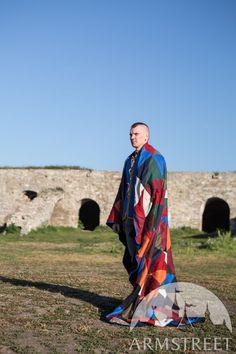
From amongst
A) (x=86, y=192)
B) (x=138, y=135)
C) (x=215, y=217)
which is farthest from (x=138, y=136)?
(x=215, y=217)

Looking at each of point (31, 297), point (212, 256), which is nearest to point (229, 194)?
point (212, 256)

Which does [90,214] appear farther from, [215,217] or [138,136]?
[138,136]

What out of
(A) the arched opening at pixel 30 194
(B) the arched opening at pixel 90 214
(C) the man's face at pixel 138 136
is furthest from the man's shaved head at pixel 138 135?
(B) the arched opening at pixel 90 214

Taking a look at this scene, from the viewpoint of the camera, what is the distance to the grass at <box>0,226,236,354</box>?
4379 millimetres

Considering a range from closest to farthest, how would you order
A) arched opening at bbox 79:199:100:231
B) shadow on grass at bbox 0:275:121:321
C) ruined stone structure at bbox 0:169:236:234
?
shadow on grass at bbox 0:275:121:321
ruined stone structure at bbox 0:169:236:234
arched opening at bbox 79:199:100:231

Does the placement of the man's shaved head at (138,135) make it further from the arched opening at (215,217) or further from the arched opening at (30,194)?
the arched opening at (215,217)

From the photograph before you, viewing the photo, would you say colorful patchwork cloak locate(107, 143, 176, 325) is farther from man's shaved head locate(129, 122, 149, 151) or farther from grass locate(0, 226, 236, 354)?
grass locate(0, 226, 236, 354)

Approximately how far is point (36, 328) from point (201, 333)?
1.60 meters

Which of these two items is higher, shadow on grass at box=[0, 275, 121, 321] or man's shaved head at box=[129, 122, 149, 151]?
man's shaved head at box=[129, 122, 149, 151]

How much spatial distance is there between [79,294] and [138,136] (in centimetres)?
240

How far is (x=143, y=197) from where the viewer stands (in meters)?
5.43

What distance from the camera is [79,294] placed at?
6.61 metres

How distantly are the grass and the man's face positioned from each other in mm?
1943

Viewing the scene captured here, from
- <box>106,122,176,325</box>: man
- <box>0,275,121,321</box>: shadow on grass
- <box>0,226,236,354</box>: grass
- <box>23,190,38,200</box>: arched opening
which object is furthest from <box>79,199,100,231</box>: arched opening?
<box>106,122,176,325</box>: man
